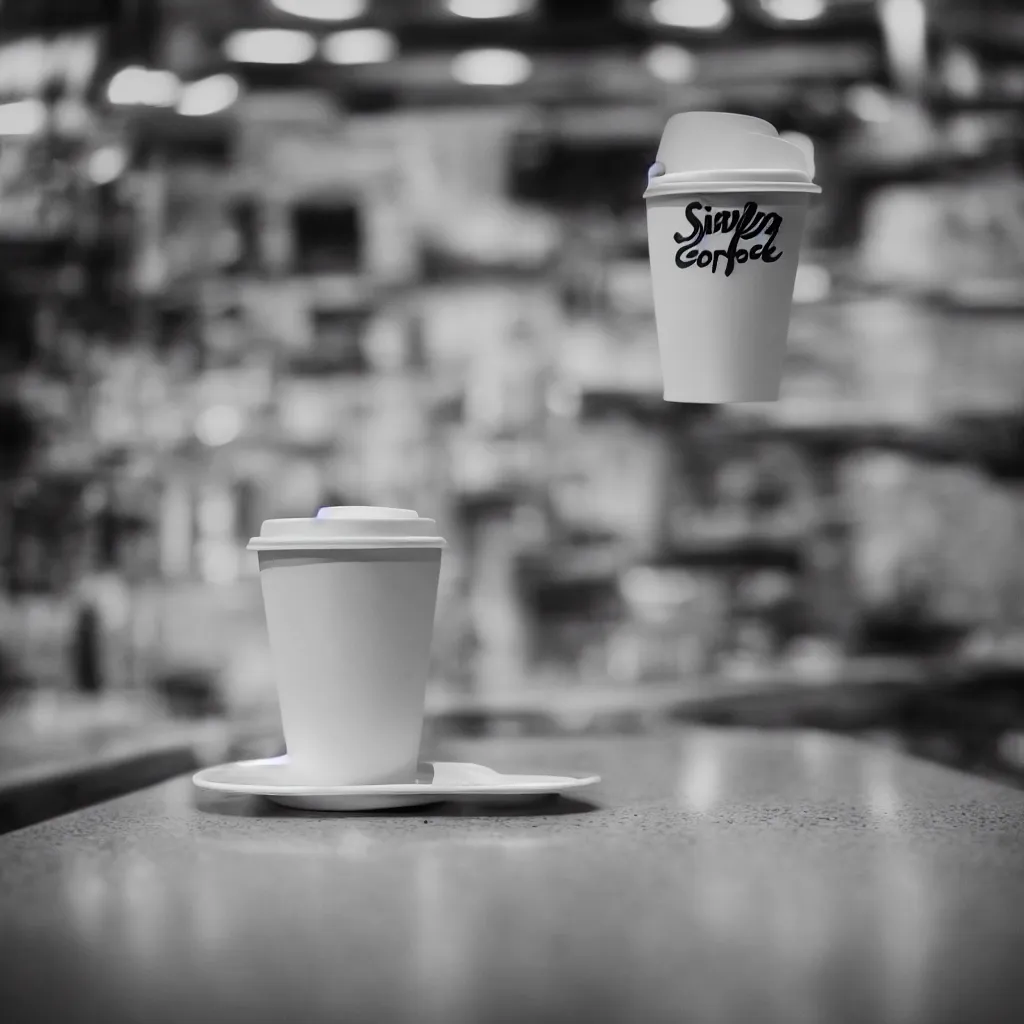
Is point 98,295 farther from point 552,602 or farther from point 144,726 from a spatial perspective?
point 552,602

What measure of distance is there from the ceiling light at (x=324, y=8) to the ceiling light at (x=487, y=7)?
8.9 inches

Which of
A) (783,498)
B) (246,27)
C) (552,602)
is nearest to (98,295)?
(246,27)

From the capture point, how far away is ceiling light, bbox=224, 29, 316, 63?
3.19 metres

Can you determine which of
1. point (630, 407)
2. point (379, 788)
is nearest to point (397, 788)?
point (379, 788)

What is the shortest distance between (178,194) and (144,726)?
131 cm

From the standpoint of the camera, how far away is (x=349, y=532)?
0.74m

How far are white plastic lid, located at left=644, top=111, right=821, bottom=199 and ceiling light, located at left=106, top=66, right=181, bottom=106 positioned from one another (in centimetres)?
269

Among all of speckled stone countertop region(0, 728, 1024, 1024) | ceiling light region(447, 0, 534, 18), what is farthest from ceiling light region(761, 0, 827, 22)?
speckled stone countertop region(0, 728, 1024, 1024)

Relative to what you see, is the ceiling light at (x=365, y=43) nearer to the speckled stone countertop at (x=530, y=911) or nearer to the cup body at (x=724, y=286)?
the cup body at (x=724, y=286)

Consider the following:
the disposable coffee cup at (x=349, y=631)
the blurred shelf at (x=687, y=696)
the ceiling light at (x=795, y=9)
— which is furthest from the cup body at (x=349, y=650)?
the ceiling light at (x=795, y=9)

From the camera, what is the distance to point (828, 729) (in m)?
3.09

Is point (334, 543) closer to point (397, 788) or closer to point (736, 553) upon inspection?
point (397, 788)

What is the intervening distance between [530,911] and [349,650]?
26 centimetres

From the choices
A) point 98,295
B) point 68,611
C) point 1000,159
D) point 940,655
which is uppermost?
point 1000,159
